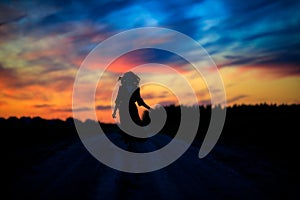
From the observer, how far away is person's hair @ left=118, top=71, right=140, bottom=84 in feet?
41.4

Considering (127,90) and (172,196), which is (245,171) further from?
(127,90)

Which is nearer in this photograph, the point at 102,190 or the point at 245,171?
the point at 102,190

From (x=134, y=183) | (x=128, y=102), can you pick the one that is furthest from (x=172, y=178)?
(x=128, y=102)

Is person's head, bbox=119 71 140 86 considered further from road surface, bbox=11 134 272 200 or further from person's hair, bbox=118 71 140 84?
road surface, bbox=11 134 272 200

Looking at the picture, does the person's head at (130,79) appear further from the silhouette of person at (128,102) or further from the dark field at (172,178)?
the dark field at (172,178)

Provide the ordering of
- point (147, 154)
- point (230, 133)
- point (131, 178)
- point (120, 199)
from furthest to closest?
point (230, 133) → point (147, 154) → point (131, 178) → point (120, 199)

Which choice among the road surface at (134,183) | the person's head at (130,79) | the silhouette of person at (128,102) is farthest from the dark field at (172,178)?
the person's head at (130,79)

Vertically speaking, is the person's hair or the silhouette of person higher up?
the person's hair

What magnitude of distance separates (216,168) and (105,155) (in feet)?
13.5

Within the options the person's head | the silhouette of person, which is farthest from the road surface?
the person's head

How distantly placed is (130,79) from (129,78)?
0.06 metres

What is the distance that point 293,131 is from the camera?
16.1m

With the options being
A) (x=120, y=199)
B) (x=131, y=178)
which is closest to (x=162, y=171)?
(x=131, y=178)

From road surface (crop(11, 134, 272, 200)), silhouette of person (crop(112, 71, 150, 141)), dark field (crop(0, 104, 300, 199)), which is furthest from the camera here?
silhouette of person (crop(112, 71, 150, 141))
